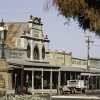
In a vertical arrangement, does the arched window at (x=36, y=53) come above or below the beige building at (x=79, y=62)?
above

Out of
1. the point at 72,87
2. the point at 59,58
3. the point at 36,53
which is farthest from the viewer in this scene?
the point at 59,58

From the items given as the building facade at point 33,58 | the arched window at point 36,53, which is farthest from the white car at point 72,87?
the arched window at point 36,53

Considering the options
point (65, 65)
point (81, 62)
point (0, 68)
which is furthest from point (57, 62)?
point (0, 68)

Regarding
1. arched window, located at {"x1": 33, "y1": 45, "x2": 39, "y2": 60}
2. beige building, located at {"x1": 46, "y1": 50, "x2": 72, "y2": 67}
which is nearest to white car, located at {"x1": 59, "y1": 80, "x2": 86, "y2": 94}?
arched window, located at {"x1": 33, "y1": 45, "x2": 39, "y2": 60}

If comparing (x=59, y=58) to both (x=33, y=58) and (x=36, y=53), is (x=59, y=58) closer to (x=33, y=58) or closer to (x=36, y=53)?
(x=36, y=53)

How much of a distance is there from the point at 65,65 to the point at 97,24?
55.9 metres

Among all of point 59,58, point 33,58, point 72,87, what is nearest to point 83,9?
point 72,87

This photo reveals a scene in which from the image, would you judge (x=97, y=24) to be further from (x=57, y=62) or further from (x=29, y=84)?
(x=57, y=62)

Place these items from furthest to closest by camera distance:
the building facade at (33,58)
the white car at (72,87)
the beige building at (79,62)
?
the beige building at (79,62)
the white car at (72,87)
the building facade at (33,58)

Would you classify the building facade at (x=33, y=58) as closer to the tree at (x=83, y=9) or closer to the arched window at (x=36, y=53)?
the arched window at (x=36, y=53)

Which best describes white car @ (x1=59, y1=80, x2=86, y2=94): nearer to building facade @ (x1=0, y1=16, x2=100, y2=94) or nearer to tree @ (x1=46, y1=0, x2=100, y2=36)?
building facade @ (x1=0, y1=16, x2=100, y2=94)

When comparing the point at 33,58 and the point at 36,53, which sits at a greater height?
the point at 36,53

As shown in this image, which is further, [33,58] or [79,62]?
[79,62]

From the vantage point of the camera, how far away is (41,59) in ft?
185
